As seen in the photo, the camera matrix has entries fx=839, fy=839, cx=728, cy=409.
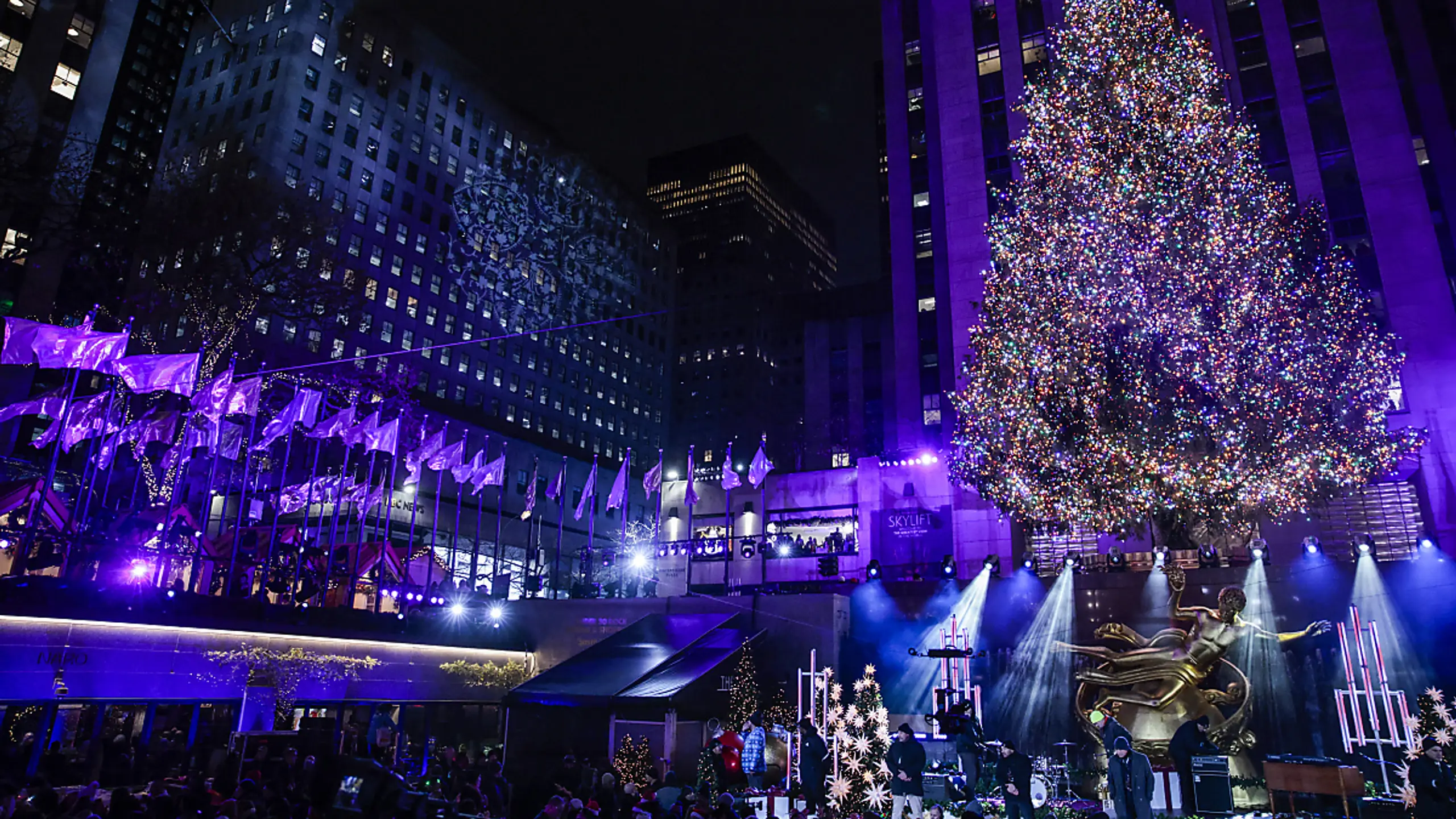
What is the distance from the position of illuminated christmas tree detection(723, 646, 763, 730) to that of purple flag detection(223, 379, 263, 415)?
17605mm

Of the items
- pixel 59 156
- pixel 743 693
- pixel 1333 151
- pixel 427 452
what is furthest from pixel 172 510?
pixel 1333 151

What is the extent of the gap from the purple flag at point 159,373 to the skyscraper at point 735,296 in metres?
54.7

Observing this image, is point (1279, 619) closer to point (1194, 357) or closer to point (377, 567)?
point (1194, 357)

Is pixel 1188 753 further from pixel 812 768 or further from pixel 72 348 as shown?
pixel 72 348

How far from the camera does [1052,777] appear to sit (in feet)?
66.4

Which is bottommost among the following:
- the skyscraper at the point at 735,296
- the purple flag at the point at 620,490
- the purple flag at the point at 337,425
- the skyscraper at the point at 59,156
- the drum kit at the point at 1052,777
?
the drum kit at the point at 1052,777

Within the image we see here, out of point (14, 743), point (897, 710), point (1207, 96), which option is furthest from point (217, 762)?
point (1207, 96)

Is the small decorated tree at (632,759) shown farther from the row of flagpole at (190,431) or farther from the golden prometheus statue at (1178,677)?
the row of flagpole at (190,431)

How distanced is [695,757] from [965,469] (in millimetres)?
16029

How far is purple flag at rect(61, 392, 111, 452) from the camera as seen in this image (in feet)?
89.9

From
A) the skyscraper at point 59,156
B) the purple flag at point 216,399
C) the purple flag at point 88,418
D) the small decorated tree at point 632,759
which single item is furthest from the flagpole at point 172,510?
the small decorated tree at point 632,759

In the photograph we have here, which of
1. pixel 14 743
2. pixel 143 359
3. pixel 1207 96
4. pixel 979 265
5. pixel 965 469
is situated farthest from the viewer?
pixel 979 265

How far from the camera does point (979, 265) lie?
39.5 meters

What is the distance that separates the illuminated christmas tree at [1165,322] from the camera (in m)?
24.4
